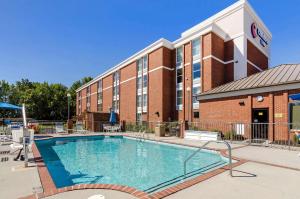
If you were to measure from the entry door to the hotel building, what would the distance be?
15.5 feet

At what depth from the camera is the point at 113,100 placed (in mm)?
37594

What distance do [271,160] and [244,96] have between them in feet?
30.0

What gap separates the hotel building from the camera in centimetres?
2236

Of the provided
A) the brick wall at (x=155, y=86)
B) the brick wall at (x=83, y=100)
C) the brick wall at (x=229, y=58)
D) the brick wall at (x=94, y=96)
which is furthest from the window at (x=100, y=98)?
the brick wall at (x=229, y=58)

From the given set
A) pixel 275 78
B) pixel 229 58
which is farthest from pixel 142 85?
pixel 275 78

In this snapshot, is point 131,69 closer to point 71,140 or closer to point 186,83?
point 186,83

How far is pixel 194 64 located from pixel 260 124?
36.9ft

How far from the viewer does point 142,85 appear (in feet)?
96.9

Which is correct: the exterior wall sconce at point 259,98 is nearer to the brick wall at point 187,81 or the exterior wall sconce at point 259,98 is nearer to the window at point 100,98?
the brick wall at point 187,81

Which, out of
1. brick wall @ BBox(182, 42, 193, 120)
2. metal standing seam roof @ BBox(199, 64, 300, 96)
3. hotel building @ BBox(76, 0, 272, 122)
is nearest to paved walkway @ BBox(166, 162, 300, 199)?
metal standing seam roof @ BBox(199, 64, 300, 96)

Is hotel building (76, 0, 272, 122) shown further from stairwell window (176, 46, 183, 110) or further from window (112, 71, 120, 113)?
window (112, 71, 120, 113)

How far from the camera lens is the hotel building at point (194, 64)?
22359 millimetres

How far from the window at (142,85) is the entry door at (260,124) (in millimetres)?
14968

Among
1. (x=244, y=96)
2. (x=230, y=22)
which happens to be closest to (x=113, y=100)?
(x=230, y=22)
